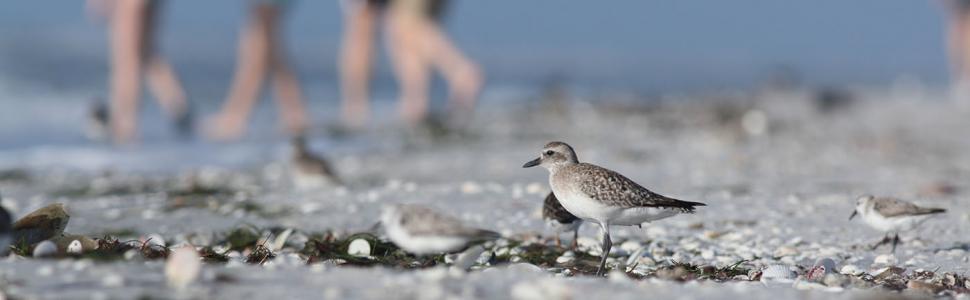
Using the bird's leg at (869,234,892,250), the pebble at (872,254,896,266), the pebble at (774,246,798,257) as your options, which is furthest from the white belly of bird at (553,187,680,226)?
the bird's leg at (869,234,892,250)

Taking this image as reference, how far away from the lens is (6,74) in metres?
25.4

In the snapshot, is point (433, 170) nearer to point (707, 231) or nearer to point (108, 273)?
point (707, 231)

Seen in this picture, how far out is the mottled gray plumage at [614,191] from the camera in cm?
566

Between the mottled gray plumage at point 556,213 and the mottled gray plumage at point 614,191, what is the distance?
0.57 m

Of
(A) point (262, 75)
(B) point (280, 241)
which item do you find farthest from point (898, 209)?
(A) point (262, 75)

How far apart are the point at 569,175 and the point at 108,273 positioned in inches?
88.9

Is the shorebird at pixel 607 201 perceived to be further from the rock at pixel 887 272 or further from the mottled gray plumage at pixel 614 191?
the rock at pixel 887 272

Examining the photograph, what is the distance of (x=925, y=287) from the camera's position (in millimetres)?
5297

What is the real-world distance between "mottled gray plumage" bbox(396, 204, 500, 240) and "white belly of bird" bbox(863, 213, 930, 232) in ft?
7.89

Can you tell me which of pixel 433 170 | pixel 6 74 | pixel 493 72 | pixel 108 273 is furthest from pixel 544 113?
pixel 493 72

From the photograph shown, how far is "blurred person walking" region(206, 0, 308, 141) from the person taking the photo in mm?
15383

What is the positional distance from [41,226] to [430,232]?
1857 mm

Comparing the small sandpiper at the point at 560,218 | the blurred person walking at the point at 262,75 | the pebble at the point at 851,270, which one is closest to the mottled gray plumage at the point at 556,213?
the small sandpiper at the point at 560,218

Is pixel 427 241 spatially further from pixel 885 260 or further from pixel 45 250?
pixel 885 260
